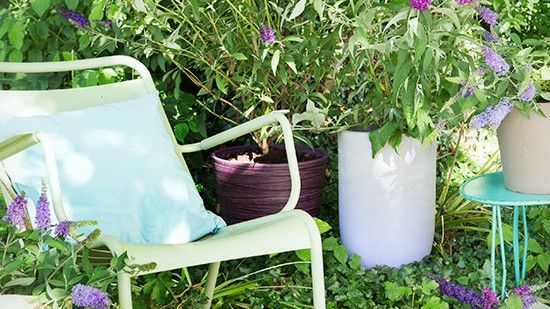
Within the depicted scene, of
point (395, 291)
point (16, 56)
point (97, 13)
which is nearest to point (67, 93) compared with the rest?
point (97, 13)

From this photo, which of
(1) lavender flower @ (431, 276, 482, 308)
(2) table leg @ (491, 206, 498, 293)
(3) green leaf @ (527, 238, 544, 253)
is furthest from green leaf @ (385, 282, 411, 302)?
(3) green leaf @ (527, 238, 544, 253)

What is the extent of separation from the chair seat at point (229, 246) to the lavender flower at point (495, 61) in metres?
0.77

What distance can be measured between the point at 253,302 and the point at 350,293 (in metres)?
0.30

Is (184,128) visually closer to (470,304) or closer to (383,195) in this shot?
(383,195)

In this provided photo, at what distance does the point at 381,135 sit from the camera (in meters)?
3.01

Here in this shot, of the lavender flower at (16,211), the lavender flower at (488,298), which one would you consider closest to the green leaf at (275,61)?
the lavender flower at (488,298)

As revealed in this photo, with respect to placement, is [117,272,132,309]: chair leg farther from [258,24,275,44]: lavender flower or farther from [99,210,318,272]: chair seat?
[258,24,275,44]: lavender flower

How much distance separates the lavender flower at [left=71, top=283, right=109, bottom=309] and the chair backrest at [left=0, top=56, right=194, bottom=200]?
1.10m

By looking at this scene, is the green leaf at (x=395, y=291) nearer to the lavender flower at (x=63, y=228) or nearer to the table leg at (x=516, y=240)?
the table leg at (x=516, y=240)

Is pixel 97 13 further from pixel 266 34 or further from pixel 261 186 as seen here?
pixel 261 186

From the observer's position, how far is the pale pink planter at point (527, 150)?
2740 mm

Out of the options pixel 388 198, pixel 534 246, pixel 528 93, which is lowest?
pixel 534 246

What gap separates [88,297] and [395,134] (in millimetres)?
1596

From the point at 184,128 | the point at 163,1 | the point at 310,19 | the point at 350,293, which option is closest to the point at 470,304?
the point at 350,293
